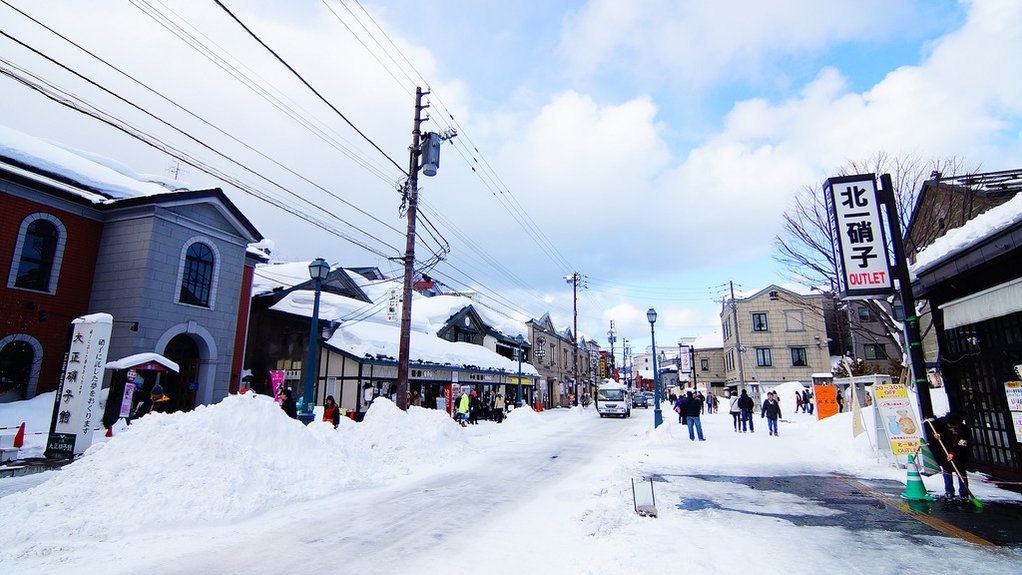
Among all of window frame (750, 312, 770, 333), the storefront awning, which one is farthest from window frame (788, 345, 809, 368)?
the storefront awning

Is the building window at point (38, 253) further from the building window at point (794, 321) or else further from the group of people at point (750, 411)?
the building window at point (794, 321)

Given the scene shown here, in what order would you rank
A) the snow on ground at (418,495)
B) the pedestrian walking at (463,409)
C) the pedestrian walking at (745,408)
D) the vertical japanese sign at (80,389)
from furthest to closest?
the pedestrian walking at (463,409), the pedestrian walking at (745,408), the vertical japanese sign at (80,389), the snow on ground at (418,495)

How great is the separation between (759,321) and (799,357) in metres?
4.66

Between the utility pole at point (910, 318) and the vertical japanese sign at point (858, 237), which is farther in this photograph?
the vertical japanese sign at point (858, 237)

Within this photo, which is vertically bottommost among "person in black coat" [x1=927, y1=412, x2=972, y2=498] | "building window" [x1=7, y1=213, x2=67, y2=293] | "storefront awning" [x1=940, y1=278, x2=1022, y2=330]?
"person in black coat" [x1=927, y1=412, x2=972, y2=498]

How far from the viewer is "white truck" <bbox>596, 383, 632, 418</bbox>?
34750 mm

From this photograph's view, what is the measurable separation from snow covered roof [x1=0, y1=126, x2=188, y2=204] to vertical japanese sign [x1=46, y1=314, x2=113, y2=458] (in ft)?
25.4

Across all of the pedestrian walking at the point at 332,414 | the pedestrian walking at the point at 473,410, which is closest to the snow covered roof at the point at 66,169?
the pedestrian walking at the point at 332,414

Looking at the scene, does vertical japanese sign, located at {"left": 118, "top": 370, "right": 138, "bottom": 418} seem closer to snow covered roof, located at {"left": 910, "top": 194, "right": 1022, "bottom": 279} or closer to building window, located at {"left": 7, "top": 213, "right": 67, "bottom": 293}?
building window, located at {"left": 7, "top": 213, "right": 67, "bottom": 293}

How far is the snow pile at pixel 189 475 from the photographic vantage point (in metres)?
6.18

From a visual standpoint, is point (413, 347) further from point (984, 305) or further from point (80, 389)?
point (984, 305)

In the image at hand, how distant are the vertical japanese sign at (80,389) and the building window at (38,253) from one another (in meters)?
6.48

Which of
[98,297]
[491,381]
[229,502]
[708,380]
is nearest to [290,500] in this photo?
[229,502]

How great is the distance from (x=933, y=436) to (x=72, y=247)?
24.4 metres
